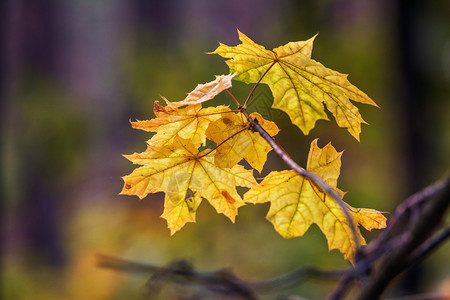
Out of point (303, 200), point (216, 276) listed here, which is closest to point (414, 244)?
point (303, 200)

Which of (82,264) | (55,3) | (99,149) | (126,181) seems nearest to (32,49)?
(55,3)

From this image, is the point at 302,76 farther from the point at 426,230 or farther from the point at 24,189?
the point at 24,189

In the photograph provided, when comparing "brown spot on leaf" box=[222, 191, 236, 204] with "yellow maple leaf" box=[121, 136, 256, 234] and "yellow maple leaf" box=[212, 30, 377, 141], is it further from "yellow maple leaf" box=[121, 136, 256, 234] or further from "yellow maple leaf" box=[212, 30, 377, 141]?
"yellow maple leaf" box=[212, 30, 377, 141]

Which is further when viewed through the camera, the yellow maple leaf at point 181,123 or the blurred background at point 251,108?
the blurred background at point 251,108

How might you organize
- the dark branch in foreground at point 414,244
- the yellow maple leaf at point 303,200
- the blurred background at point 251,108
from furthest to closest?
1. the blurred background at point 251,108
2. the yellow maple leaf at point 303,200
3. the dark branch in foreground at point 414,244

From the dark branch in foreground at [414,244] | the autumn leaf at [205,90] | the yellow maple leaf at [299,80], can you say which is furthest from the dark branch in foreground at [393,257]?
the autumn leaf at [205,90]

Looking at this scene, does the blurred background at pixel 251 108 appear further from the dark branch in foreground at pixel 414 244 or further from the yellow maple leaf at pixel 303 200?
the dark branch in foreground at pixel 414 244
